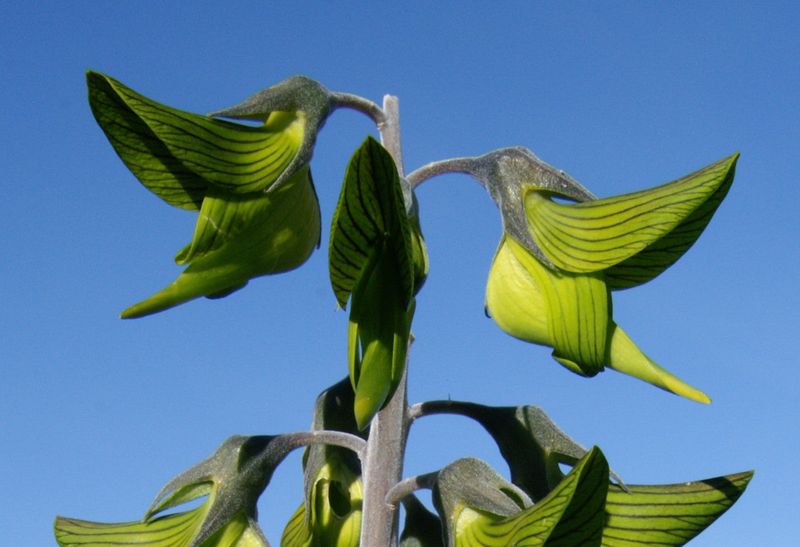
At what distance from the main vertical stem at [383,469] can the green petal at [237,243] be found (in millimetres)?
392

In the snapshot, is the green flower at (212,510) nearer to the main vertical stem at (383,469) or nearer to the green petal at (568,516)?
the main vertical stem at (383,469)

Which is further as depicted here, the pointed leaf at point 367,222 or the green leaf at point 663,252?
the green leaf at point 663,252

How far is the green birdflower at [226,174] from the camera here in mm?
2451

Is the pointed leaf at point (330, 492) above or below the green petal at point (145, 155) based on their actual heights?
below

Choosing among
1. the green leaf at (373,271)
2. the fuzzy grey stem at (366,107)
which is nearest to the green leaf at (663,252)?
the green leaf at (373,271)

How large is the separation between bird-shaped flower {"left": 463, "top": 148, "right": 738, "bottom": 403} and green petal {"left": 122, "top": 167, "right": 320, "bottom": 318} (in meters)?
0.45

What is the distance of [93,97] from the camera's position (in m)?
2.50

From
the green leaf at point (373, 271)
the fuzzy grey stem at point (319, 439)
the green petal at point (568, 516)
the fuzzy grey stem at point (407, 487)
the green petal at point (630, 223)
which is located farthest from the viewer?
the fuzzy grey stem at point (319, 439)

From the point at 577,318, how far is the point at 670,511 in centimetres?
44

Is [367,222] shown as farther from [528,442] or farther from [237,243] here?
[528,442]

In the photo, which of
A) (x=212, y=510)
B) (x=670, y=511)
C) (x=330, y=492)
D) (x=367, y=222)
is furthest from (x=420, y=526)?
(x=367, y=222)

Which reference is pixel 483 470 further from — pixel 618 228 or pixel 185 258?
pixel 185 258

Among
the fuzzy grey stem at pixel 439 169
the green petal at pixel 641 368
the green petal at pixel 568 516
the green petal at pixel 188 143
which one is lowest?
the green petal at pixel 568 516

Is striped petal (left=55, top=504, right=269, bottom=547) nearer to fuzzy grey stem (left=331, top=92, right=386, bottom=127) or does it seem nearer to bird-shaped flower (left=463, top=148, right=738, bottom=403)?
bird-shaped flower (left=463, top=148, right=738, bottom=403)
